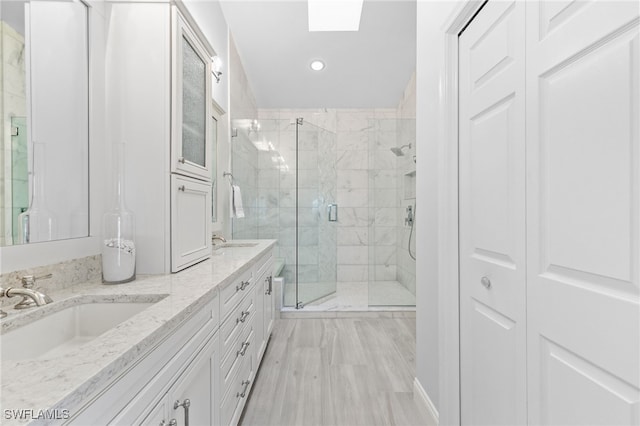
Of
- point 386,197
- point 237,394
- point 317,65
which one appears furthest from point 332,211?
point 237,394

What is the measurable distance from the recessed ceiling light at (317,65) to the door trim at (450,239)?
2.56m

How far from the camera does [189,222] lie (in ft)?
5.24

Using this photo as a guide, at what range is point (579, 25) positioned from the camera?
2.55 ft

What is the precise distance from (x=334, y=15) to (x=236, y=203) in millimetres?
2216

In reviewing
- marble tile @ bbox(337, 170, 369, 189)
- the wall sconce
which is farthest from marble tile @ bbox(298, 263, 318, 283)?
the wall sconce

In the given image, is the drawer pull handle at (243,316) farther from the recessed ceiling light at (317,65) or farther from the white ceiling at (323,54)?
the recessed ceiling light at (317,65)

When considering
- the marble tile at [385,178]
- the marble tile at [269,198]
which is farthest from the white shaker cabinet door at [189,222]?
the marble tile at [385,178]

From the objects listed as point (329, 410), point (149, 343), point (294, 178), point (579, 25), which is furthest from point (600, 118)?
point (294, 178)

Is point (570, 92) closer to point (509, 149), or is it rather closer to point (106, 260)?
point (509, 149)

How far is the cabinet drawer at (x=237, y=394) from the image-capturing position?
1.32 meters

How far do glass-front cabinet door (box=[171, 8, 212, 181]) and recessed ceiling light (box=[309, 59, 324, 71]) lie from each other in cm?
213

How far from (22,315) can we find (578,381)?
4.89ft

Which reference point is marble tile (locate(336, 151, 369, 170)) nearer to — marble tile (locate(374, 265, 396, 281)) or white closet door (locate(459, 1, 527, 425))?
marble tile (locate(374, 265, 396, 281))

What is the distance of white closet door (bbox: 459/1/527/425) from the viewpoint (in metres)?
1.02
